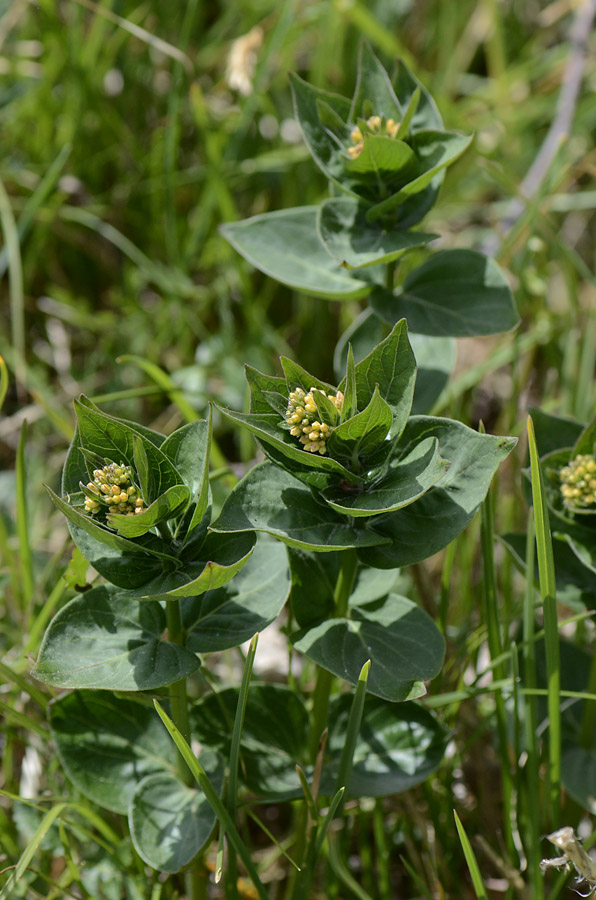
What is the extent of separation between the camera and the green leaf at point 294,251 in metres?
1.74

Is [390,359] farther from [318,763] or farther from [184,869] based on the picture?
[184,869]

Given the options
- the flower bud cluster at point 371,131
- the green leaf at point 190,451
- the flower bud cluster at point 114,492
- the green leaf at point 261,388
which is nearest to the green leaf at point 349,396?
the green leaf at point 261,388

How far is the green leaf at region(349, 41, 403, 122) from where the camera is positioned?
1659 millimetres

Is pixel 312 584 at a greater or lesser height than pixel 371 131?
lesser

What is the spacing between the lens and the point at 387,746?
161cm

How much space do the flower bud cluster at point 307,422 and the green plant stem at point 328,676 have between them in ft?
0.78

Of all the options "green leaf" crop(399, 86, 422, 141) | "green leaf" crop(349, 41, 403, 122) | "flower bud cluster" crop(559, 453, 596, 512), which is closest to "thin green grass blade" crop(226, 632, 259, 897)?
"flower bud cluster" crop(559, 453, 596, 512)

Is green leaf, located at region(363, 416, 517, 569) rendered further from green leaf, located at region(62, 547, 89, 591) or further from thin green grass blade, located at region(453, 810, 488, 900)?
green leaf, located at region(62, 547, 89, 591)

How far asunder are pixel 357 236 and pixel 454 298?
0.82 ft

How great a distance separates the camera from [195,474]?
1354 mm

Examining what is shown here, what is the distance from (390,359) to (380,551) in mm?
309

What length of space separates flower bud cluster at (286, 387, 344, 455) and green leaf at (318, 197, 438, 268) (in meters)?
0.39

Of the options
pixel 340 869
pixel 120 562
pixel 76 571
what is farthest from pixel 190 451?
pixel 340 869

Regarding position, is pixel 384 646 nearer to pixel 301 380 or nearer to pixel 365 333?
pixel 301 380
